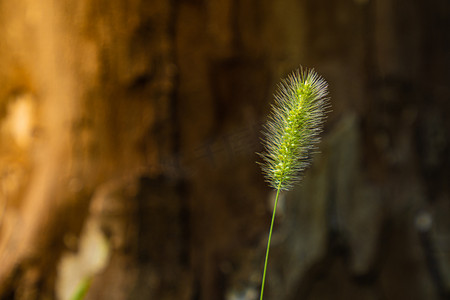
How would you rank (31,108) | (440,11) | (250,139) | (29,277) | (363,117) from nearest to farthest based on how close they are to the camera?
(29,277) < (31,108) < (250,139) < (363,117) < (440,11)

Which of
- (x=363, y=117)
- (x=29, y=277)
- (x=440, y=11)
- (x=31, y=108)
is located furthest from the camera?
(x=440, y=11)

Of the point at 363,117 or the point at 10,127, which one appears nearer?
the point at 10,127

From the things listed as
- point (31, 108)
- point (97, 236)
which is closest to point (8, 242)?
point (97, 236)

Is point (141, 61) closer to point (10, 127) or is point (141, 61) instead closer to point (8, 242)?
point (10, 127)

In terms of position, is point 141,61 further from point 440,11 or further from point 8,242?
point 440,11

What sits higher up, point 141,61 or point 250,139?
point 141,61

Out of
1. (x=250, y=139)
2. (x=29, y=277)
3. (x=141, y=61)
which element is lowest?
(x=29, y=277)
